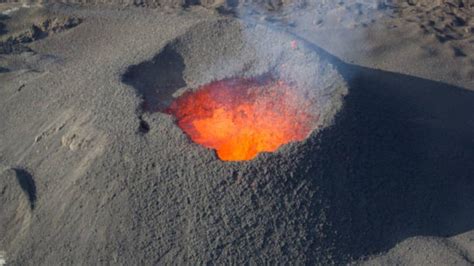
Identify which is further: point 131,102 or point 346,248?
point 131,102

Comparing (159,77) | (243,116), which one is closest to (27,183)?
(159,77)

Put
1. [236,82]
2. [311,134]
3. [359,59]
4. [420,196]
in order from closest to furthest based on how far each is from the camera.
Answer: [311,134], [420,196], [236,82], [359,59]

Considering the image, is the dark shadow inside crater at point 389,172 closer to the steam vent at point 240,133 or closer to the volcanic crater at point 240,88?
the steam vent at point 240,133

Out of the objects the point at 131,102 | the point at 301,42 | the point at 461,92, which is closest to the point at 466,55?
the point at 461,92

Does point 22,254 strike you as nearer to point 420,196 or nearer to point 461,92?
point 420,196

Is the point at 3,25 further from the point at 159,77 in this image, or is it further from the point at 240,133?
the point at 240,133

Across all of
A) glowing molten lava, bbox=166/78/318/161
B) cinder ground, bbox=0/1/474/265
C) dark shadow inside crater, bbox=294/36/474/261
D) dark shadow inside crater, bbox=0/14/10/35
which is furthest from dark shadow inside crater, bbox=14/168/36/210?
dark shadow inside crater, bbox=0/14/10/35

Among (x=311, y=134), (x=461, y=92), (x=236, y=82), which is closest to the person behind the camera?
(x=311, y=134)
